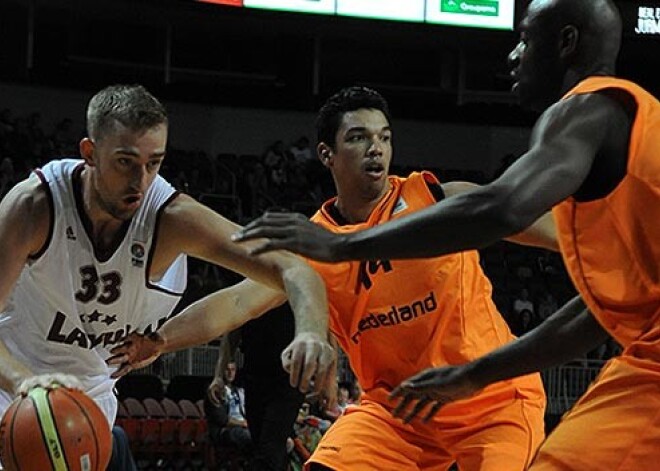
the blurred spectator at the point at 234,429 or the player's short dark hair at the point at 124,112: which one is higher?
the player's short dark hair at the point at 124,112

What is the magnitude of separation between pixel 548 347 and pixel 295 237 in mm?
946

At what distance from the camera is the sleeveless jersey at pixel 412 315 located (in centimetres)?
430

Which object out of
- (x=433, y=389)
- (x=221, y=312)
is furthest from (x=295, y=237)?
(x=221, y=312)

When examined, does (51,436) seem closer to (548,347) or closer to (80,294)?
(80,294)

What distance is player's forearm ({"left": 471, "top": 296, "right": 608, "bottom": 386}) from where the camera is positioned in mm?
3141

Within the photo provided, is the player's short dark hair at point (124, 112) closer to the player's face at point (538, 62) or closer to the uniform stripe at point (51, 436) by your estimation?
the uniform stripe at point (51, 436)

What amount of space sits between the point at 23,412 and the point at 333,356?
99 cm

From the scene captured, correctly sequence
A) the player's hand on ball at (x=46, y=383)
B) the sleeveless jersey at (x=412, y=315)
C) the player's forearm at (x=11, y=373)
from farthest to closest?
the sleeveless jersey at (x=412, y=315) → the player's forearm at (x=11, y=373) → the player's hand on ball at (x=46, y=383)

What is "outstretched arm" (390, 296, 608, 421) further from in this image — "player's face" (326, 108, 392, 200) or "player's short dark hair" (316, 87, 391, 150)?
"player's short dark hair" (316, 87, 391, 150)

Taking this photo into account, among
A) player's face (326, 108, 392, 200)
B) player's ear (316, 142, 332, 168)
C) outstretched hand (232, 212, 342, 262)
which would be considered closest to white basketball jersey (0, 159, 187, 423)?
player's face (326, 108, 392, 200)

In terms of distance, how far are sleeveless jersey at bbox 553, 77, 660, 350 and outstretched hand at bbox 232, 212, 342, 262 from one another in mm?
568

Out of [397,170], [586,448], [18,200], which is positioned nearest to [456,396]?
[586,448]

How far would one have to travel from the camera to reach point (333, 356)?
307cm

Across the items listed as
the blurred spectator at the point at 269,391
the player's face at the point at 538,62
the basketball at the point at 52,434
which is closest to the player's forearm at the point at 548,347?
the player's face at the point at 538,62
